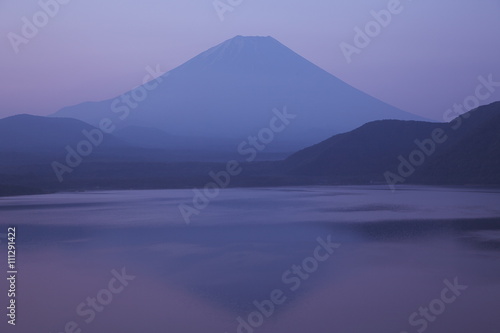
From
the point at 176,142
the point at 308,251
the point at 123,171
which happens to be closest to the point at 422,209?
the point at 308,251

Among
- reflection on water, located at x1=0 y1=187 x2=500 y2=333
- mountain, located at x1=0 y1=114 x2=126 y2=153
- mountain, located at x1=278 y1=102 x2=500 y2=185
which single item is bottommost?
mountain, located at x1=0 y1=114 x2=126 y2=153

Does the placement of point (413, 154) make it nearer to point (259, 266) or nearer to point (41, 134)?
point (259, 266)

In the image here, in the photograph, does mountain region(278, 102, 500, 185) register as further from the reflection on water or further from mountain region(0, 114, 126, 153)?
mountain region(0, 114, 126, 153)

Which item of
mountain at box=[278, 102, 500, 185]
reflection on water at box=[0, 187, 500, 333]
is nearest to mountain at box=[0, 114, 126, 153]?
mountain at box=[278, 102, 500, 185]

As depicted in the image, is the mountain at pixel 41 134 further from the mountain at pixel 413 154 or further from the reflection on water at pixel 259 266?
the reflection on water at pixel 259 266

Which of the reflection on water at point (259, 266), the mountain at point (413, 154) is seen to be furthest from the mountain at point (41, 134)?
the reflection on water at point (259, 266)

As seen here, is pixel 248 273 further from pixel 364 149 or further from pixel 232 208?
pixel 364 149
